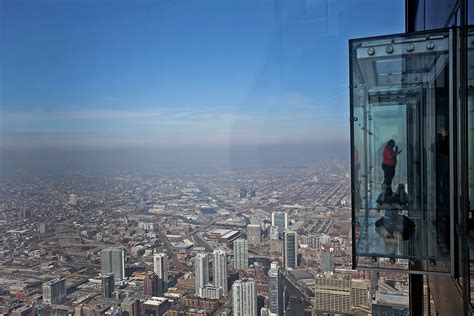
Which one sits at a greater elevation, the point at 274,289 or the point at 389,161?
the point at 389,161

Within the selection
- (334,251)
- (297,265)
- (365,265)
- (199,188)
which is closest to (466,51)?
(365,265)

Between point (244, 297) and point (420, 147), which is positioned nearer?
point (420, 147)

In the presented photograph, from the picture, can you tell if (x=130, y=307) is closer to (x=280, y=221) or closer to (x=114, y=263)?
(x=114, y=263)

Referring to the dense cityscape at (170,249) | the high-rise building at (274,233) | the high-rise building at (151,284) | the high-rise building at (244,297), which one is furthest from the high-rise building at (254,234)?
the high-rise building at (151,284)

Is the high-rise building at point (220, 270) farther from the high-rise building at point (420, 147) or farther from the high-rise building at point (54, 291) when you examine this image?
the high-rise building at point (420, 147)

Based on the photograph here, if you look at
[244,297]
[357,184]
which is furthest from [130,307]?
[357,184]

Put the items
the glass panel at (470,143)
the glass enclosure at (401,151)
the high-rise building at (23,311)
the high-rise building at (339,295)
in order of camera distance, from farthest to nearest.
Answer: the high-rise building at (23,311) < the high-rise building at (339,295) < the glass enclosure at (401,151) < the glass panel at (470,143)

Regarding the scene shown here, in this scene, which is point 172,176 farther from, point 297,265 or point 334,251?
point 334,251
